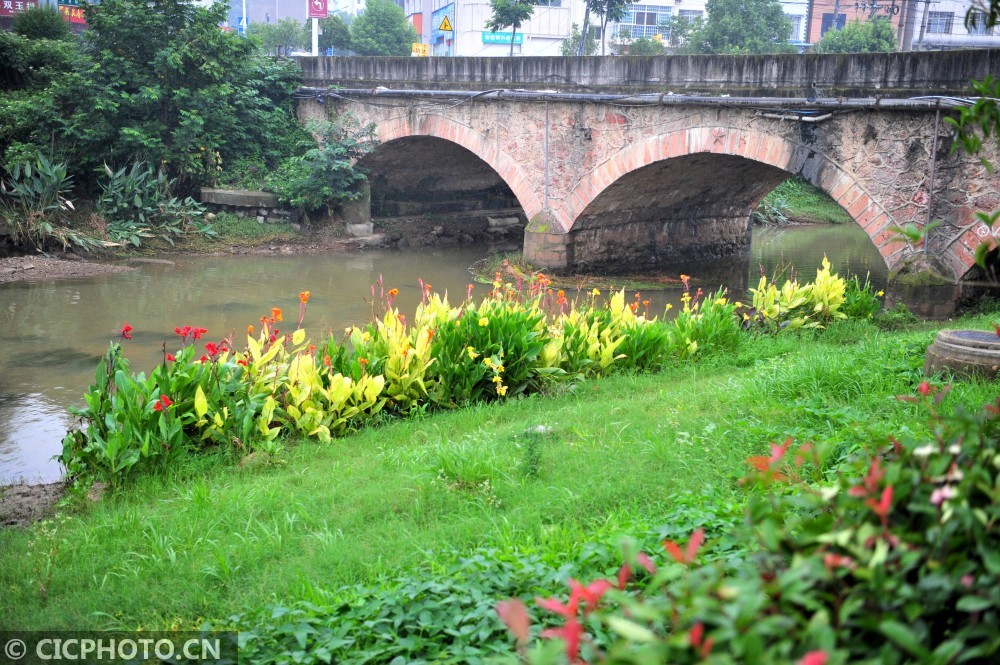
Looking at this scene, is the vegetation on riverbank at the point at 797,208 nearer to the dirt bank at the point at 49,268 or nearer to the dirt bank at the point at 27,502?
the dirt bank at the point at 49,268

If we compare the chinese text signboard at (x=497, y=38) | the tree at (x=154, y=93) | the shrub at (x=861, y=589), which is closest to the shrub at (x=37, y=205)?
the tree at (x=154, y=93)

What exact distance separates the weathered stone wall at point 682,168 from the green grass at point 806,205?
6268 millimetres

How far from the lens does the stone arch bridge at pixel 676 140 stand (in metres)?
10.4

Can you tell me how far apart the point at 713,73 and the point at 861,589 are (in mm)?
11325

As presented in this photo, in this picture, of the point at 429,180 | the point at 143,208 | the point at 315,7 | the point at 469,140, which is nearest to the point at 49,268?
the point at 143,208

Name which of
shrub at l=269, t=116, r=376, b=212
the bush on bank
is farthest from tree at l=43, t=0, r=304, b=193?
the bush on bank

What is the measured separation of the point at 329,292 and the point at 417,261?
339 centimetres

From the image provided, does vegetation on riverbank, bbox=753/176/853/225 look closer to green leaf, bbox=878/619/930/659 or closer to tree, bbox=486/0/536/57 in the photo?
tree, bbox=486/0/536/57

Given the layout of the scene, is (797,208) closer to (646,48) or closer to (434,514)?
(646,48)

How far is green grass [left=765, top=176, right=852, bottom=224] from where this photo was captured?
23.5 metres

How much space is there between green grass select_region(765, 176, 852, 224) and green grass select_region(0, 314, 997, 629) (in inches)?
725

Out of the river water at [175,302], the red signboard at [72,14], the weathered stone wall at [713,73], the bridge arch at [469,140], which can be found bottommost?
the river water at [175,302]

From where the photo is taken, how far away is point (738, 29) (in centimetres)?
2952

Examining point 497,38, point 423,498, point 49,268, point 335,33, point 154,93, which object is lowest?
point 49,268
